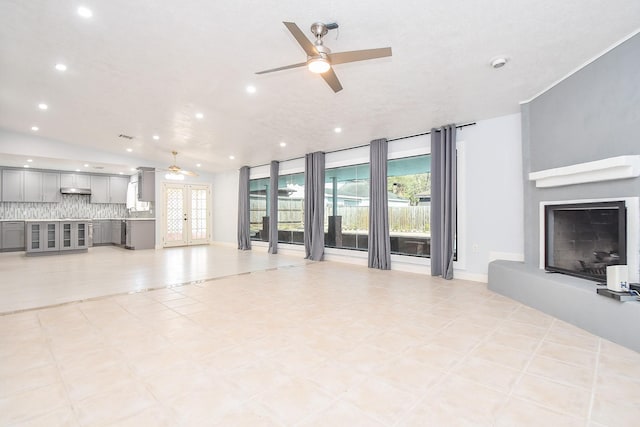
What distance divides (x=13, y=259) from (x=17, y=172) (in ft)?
10.4

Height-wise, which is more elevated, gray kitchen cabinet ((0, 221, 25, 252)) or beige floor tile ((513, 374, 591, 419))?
gray kitchen cabinet ((0, 221, 25, 252))

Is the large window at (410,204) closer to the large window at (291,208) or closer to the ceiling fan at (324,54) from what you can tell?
the large window at (291,208)

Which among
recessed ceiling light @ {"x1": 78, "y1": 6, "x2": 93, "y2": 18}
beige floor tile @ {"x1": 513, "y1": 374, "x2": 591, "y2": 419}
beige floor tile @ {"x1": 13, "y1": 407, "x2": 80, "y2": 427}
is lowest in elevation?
beige floor tile @ {"x1": 513, "y1": 374, "x2": 591, "y2": 419}

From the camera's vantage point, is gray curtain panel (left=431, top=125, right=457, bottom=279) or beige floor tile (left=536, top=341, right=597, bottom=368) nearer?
beige floor tile (left=536, top=341, right=597, bottom=368)

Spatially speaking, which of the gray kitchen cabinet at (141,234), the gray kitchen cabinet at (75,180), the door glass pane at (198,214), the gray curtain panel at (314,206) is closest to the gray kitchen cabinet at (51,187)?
the gray kitchen cabinet at (75,180)

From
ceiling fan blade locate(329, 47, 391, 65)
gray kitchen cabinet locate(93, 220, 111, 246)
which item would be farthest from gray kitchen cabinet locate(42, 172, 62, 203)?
ceiling fan blade locate(329, 47, 391, 65)

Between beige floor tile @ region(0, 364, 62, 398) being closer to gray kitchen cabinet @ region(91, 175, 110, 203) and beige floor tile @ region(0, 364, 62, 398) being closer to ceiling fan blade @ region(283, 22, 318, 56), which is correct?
ceiling fan blade @ region(283, 22, 318, 56)

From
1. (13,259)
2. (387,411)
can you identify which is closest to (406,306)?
(387,411)

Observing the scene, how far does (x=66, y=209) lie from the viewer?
10039 millimetres

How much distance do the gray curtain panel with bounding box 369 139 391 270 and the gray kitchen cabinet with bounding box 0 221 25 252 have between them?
10459 mm

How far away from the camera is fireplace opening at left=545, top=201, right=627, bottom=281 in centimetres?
304

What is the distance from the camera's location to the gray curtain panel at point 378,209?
625 centimetres

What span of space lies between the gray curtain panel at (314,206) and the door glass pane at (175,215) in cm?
542

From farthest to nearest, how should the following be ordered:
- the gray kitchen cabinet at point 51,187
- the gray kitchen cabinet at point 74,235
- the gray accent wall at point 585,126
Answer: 1. the gray kitchen cabinet at point 51,187
2. the gray kitchen cabinet at point 74,235
3. the gray accent wall at point 585,126
